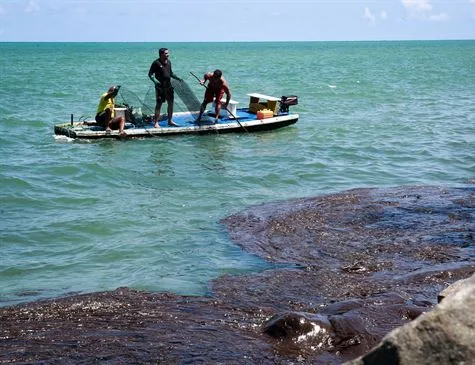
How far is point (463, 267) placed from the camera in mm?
7852

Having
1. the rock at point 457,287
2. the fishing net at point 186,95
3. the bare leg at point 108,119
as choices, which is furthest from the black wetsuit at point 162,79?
the rock at point 457,287

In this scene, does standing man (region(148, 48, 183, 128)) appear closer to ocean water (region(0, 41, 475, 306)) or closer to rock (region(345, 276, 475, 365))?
ocean water (region(0, 41, 475, 306))

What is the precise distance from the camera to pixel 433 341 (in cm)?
307

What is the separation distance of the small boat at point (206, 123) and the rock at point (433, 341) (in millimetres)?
14669

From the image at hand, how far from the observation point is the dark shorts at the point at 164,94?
56.5 ft

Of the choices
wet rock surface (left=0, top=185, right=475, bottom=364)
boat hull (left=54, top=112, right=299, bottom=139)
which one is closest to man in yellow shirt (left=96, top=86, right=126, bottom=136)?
boat hull (left=54, top=112, right=299, bottom=139)

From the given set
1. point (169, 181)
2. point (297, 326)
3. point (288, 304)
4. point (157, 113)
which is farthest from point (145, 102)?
point (297, 326)

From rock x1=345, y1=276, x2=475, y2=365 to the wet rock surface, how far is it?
2.45 m

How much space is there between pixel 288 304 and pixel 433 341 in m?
3.96

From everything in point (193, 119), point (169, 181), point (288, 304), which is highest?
point (193, 119)

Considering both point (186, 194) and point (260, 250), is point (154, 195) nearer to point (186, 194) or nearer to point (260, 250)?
point (186, 194)

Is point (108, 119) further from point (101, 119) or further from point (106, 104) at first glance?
point (106, 104)

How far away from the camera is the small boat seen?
17.4 metres

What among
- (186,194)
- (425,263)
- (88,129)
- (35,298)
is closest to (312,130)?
(88,129)
